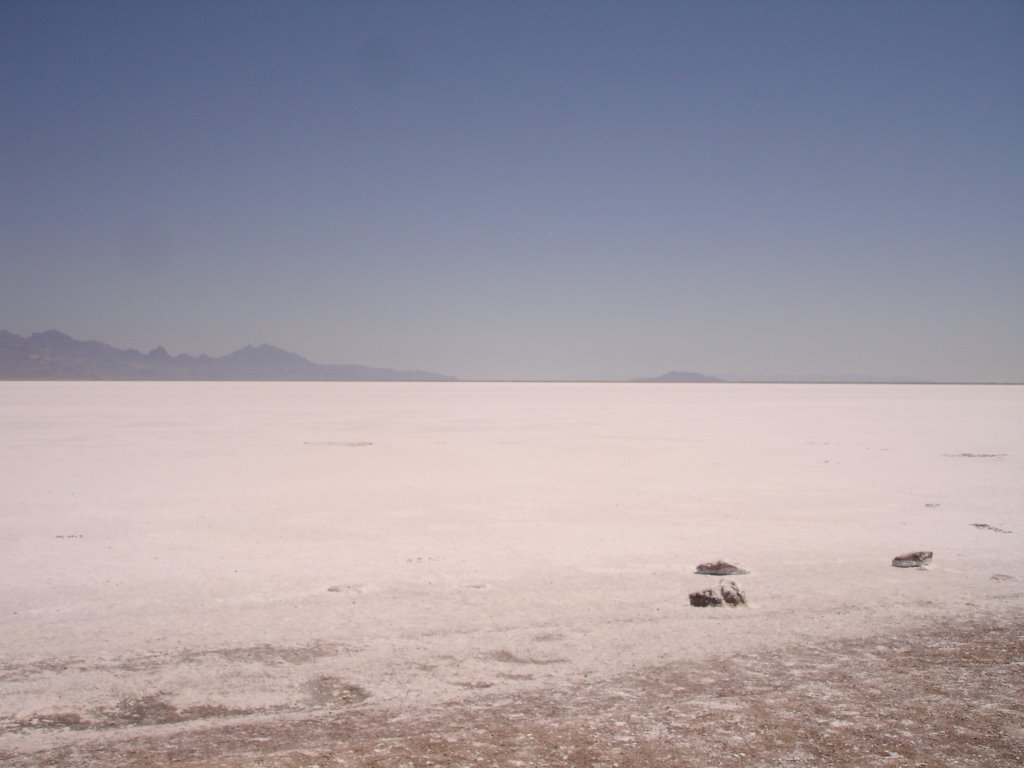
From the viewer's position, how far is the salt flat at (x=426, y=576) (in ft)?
13.3

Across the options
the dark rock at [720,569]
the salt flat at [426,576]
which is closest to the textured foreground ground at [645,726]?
the salt flat at [426,576]

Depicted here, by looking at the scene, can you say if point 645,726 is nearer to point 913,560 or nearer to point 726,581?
point 726,581

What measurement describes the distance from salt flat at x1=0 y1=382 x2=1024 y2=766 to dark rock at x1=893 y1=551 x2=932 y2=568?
4.8 inches

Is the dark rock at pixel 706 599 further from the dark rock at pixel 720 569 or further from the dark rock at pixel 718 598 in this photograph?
the dark rock at pixel 720 569

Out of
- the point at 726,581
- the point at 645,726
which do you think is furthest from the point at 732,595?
the point at 645,726

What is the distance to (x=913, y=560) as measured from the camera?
671 cm

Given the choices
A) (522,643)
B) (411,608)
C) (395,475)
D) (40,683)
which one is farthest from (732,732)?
(395,475)

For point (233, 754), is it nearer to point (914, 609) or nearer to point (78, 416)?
point (914, 609)

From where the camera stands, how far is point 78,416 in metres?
27.1

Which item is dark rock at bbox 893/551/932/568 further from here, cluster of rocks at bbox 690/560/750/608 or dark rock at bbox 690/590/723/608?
dark rock at bbox 690/590/723/608

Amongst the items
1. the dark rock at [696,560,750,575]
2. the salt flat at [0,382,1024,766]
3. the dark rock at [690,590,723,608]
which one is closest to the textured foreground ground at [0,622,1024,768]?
the salt flat at [0,382,1024,766]

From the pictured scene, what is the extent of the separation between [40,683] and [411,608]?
7.23ft

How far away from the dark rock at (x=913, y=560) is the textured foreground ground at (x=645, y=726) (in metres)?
2.46

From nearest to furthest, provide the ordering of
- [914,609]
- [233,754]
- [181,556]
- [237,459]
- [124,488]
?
1. [233,754]
2. [914,609]
3. [181,556]
4. [124,488]
5. [237,459]
